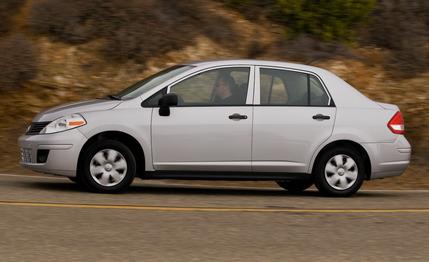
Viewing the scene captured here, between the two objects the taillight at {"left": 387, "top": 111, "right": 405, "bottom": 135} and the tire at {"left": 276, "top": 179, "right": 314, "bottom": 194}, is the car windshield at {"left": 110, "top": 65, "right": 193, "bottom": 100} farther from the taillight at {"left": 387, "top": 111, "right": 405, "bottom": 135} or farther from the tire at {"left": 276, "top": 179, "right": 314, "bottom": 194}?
the taillight at {"left": 387, "top": 111, "right": 405, "bottom": 135}

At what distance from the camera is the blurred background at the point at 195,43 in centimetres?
1741

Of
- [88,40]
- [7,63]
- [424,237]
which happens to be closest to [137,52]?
[88,40]

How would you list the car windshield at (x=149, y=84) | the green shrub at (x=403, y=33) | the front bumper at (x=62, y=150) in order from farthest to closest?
the green shrub at (x=403, y=33) < the car windshield at (x=149, y=84) < the front bumper at (x=62, y=150)

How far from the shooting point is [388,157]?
40.7 ft

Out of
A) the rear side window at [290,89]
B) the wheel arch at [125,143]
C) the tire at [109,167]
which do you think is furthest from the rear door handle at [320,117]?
the tire at [109,167]

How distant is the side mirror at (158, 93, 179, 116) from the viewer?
11.5 meters

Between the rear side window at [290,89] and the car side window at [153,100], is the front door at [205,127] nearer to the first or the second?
the car side window at [153,100]

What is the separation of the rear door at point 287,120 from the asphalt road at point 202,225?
52 centimetres

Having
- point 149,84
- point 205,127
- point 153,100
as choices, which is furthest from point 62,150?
A: point 205,127

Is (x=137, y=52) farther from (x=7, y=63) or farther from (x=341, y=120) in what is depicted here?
(x=341, y=120)

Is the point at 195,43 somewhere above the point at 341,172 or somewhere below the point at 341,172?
above

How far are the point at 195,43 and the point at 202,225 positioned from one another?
9.89 m

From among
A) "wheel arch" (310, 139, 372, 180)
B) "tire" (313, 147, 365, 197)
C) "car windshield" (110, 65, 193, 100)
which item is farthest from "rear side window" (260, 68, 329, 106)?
"car windshield" (110, 65, 193, 100)

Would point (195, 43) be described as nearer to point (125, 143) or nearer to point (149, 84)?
point (149, 84)
